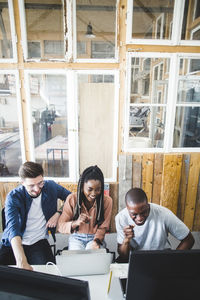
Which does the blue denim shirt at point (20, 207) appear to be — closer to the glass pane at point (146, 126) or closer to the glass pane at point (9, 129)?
the glass pane at point (9, 129)

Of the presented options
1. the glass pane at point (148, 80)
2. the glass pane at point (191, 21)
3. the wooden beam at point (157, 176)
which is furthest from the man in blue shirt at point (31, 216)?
the glass pane at point (191, 21)

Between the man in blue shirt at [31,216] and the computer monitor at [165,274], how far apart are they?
3.63 feet

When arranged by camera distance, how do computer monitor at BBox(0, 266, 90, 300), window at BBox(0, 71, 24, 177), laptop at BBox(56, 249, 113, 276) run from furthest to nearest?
window at BBox(0, 71, 24, 177)
laptop at BBox(56, 249, 113, 276)
computer monitor at BBox(0, 266, 90, 300)

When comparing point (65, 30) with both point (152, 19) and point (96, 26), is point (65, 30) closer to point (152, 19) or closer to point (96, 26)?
point (152, 19)

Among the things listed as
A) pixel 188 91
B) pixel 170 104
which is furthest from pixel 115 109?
pixel 188 91

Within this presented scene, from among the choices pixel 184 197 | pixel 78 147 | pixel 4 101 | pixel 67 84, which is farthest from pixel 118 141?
pixel 4 101

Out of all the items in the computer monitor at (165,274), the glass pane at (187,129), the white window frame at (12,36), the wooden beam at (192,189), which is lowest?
the wooden beam at (192,189)

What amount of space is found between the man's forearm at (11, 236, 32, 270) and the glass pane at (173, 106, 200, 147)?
2225 mm

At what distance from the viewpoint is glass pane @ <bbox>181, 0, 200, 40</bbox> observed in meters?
2.47

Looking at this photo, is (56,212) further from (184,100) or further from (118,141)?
(184,100)

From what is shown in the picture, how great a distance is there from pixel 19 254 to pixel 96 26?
397cm

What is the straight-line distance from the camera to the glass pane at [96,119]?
262cm

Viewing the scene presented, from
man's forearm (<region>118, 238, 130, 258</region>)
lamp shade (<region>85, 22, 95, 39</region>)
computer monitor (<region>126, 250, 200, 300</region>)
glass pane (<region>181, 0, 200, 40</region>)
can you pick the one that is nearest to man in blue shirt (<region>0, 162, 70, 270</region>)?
man's forearm (<region>118, 238, 130, 258</region>)

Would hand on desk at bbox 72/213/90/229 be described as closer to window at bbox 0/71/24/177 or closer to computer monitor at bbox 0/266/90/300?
computer monitor at bbox 0/266/90/300
